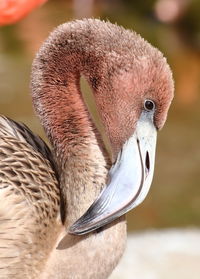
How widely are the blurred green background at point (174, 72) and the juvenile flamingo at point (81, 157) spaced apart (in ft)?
9.61

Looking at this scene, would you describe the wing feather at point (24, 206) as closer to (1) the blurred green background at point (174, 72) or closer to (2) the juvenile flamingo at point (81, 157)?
(2) the juvenile flamingo at point (81, 157)

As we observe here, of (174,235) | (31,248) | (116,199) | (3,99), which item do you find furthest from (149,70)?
(3,99)

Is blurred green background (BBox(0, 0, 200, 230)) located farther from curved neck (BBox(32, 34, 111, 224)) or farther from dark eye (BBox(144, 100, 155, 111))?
dark eye (BBox(144, 100, 155, 111))

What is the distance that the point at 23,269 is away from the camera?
412 cm

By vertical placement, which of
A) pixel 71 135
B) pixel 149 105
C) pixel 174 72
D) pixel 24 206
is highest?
pixel 149 105

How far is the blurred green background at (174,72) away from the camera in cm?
752

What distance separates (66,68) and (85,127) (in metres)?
0.29

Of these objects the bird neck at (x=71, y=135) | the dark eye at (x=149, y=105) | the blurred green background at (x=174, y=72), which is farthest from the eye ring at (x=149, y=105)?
the blurred green background at (x=174, y=72)

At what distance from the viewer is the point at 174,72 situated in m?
10.3

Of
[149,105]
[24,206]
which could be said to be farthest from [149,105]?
[24,206]

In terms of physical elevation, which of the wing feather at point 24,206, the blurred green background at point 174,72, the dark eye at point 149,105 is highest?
the dark eye at point 149,105

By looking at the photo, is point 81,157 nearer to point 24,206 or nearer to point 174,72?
point 24,206

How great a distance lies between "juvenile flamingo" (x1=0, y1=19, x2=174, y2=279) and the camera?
4.09m

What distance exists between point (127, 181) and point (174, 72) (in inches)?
247
